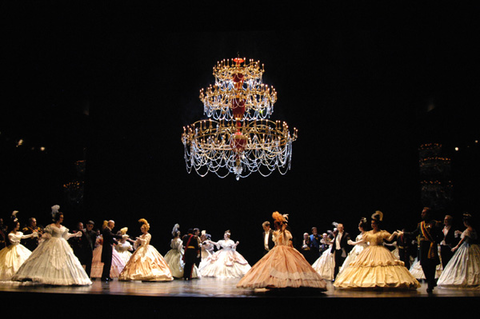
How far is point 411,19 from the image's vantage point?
706cm

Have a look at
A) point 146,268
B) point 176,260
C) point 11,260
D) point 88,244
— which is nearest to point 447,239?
point 176,260

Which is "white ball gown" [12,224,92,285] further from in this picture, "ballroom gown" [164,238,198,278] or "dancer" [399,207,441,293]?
"dancer" [399,207,441,293]

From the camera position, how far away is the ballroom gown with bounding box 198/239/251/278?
33.9 feet

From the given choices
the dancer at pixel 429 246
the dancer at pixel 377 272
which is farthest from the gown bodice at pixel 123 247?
the dancer at pixel 429 246

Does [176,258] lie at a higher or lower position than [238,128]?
lower

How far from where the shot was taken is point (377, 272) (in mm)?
7098

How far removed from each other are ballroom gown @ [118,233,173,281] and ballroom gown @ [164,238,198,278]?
751 millimetres

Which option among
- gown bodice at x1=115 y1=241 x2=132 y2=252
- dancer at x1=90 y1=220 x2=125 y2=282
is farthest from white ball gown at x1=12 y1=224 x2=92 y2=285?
gown bodice at x1=115 y1=241 x2=132 y2=252

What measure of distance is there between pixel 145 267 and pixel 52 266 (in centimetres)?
197

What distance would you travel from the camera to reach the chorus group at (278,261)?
6.66 metres

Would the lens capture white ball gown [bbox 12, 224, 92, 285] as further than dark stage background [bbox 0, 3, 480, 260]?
No

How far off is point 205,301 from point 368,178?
6.92 metres

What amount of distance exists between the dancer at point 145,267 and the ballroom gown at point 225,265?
153 centimetres

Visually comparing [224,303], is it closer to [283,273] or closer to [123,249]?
[283,273]
